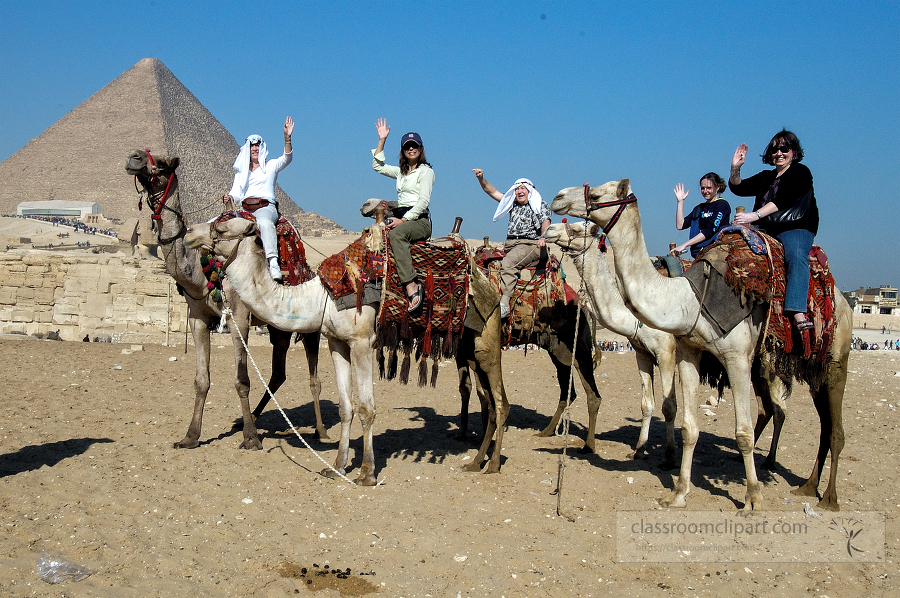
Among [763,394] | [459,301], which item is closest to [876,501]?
[763,394]

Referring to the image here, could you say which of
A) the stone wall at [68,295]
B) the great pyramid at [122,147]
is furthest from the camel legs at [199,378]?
the great pyramid at [122,147]

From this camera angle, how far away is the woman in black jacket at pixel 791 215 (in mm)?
5152

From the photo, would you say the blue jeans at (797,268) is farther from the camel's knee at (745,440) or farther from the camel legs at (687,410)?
the camel's knee at (745,440)

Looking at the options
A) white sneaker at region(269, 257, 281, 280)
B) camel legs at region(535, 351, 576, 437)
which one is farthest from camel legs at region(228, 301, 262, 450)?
camel legs at region(535, 351, 576, 437)

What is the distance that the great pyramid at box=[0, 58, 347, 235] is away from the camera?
130 meters

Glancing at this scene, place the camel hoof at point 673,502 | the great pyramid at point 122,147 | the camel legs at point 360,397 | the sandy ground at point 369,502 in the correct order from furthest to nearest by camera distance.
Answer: the great pyramid at point 122,147, the camel legs at point 360,397, the camel hoof at point 673,502, the sandy ground at point 369,502

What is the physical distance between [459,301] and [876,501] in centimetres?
401

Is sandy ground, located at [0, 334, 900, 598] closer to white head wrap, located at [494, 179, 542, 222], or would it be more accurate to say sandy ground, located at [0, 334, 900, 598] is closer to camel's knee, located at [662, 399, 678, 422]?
camel's knee, located at [662, 399, 678, 422]

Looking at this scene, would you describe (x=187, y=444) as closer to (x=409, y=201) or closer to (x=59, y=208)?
(x=409, y=201)

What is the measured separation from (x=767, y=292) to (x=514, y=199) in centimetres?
282

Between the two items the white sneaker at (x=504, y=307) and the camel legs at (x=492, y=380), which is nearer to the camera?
the camel legs at (x=492, y=380)

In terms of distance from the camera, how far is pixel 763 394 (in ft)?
22.5

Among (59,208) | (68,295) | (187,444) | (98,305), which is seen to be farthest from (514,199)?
(59,208)

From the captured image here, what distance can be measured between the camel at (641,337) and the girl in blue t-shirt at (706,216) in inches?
36.1
